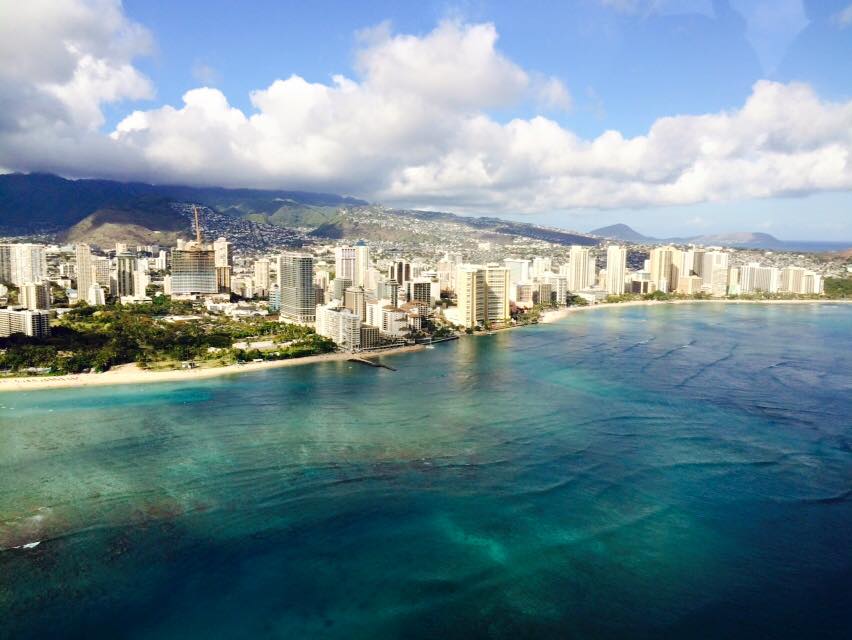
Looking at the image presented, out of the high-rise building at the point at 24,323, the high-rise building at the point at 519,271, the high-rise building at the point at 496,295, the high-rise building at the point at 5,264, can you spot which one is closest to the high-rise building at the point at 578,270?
the high-rise building at the point at 519,271

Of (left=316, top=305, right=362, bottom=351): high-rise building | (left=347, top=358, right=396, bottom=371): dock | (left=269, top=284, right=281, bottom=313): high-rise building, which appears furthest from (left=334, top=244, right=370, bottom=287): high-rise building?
(left=347, top=358, right=396, bottom=371): dock

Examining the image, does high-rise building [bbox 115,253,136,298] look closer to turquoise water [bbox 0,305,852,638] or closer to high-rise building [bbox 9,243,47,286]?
high-rise building [bbox 9,243,47,286]

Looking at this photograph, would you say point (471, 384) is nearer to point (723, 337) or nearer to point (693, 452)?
point (693, 452)

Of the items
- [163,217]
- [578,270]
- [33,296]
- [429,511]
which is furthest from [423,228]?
[429,511]

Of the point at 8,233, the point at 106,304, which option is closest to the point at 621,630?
the point at 106,304

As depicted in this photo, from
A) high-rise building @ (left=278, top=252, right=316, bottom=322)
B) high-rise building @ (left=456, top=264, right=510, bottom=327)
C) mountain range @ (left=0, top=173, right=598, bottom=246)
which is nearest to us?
high-rise building @ (left=278, top=252, right=316, bottom=322)

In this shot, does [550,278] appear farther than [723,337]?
Yes
